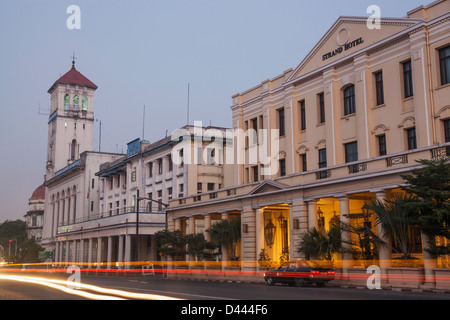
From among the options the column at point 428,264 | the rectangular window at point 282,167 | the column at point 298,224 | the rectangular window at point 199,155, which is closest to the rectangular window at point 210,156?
the rectangular window at point 199,155

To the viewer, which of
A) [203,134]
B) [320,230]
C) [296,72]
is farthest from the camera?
[203,134]

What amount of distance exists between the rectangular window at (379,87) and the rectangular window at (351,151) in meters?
3.37

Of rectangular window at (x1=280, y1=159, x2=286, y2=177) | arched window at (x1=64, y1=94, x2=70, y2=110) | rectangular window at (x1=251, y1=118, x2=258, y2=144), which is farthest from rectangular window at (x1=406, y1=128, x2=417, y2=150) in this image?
arched window at (x1=64, y1=94, x2=70, y2=110)

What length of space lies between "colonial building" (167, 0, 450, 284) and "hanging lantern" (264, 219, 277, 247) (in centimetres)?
10

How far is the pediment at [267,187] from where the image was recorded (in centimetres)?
3778

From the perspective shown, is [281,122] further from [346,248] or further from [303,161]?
[346,248]

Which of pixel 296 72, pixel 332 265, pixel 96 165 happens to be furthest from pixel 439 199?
pixel 96 165

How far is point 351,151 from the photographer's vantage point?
37.1 meters

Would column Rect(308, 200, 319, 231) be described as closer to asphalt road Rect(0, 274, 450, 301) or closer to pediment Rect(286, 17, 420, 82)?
asphalt road Rect(0, 274, 450, 301)

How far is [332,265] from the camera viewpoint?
104 ft

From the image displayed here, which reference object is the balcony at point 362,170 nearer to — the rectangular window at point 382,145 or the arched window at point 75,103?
the rectangular window at point 382,145

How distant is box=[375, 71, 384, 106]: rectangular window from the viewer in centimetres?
3531

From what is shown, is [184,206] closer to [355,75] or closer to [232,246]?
[232,246]
